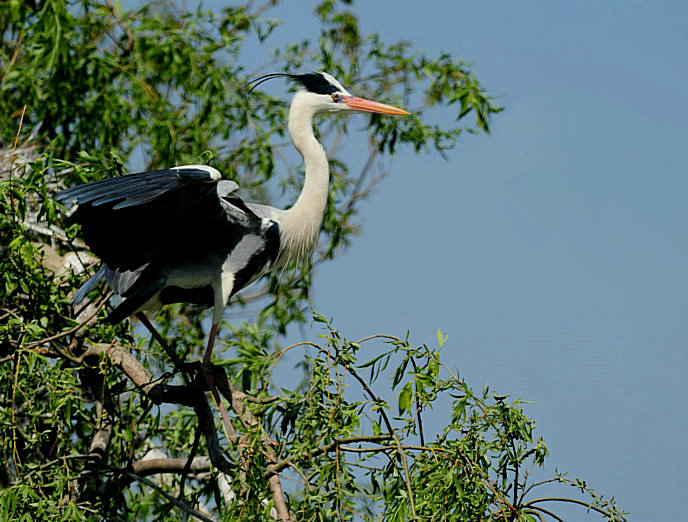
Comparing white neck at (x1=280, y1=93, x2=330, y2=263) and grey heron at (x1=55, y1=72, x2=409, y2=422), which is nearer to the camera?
grey heron at (x1=55, y1=72, x2=409, y2=422)

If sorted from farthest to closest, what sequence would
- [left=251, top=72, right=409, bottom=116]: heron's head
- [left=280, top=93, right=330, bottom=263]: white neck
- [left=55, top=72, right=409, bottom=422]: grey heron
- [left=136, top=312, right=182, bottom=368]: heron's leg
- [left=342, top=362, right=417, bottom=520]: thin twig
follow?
[left=251, top=72, right=409, bottom=116]: heron's head < [left=280, top=93, right=330, bottom=263]: white neck < [left=136, top=312, right=182, bottom=368]: heron's leg < [left=55, top=72, right=409, bottom=422]: grey heron < [left=342, top=362, right=417, bottom=520]: thin twig

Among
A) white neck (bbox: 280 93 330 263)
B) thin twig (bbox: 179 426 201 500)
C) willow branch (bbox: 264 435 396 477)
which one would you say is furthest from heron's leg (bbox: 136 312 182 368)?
willow branch (bbox: 264 435 396 477)

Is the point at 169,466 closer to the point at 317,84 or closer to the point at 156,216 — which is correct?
the point at 156,216

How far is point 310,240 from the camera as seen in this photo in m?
3.60

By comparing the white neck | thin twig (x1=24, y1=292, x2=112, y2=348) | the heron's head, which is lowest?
thin twig (x1=24, y1=292, x2=112, y2=348)

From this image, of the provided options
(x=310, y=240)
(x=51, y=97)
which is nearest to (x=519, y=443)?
(x=310, y=240)

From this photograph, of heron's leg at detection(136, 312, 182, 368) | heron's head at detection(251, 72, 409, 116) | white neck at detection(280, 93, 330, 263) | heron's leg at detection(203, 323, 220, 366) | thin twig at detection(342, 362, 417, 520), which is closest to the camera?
thin twig at detection(342, 362, 417, 520)

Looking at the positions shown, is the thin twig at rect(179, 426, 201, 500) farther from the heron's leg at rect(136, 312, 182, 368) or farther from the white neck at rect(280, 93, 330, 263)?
the white neck at rect(280, 93, 330, 263)

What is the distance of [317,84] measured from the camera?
12.3 ft

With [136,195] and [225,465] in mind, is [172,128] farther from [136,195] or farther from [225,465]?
[225,465]

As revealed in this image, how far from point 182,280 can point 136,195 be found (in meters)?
0.58

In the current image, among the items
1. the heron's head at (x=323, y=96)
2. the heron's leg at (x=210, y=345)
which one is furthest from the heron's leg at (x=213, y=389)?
the heron's head at (x=323, y=96)

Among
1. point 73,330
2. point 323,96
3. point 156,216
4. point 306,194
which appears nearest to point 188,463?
point 73,330

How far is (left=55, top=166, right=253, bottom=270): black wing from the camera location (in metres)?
2.69
